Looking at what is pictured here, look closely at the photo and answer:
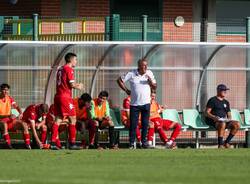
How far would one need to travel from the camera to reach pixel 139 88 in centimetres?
2211

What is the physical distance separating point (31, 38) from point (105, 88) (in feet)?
10.4

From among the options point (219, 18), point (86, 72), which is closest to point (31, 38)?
point (86, 72)

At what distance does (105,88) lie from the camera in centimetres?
2506

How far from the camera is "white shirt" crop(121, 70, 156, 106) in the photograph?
72.3 ft

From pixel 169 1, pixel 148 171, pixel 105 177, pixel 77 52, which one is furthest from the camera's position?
pixel 169 1

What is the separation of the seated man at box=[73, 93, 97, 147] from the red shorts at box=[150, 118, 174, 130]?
4.86 feet

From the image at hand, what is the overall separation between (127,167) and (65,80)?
6.29 m

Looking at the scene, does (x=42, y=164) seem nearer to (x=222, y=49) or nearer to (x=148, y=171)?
(x=148, y=171)

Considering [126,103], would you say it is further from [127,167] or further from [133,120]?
[127,167]

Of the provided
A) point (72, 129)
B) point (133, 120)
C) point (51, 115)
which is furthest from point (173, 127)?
point (72, 129)

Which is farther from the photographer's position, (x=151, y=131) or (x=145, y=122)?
(x=151, y=131)

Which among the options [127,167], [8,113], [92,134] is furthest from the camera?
[8,113]

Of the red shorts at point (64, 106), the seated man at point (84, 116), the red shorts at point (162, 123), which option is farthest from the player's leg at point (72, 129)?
the red shorts at point (162, 123)

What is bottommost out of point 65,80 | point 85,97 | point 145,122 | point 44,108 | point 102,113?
point 145,122
